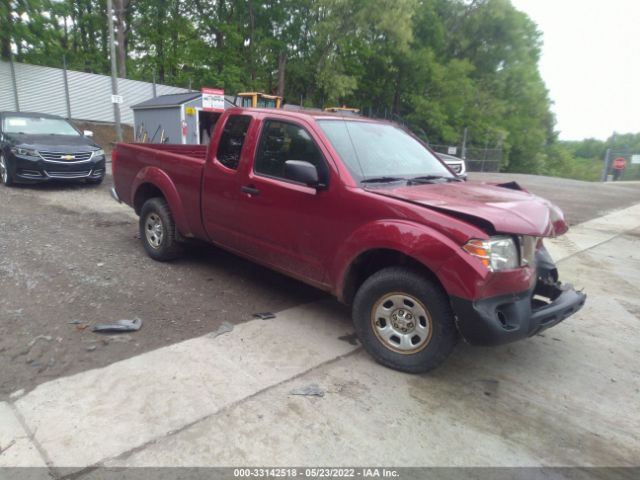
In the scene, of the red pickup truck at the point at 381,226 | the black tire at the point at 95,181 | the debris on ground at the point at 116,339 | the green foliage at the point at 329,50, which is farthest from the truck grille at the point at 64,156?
the green foliage at the point at 329,50

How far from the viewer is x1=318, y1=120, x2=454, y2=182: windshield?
3.73 metres

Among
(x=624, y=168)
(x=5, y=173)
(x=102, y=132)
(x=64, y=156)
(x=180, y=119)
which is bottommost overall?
(x=5, y=173)

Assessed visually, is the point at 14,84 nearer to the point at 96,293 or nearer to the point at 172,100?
the point at 172,100

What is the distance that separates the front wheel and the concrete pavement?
317 inches

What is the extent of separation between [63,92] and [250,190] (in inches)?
746

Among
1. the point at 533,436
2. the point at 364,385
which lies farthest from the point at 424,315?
the point at 533,436

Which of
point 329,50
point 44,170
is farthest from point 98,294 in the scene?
point 329,50

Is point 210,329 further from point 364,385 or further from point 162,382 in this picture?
point 364,385

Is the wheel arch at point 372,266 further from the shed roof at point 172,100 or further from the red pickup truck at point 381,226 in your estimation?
the shed roof at point 172,100

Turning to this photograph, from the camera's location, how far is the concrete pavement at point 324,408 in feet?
8.18

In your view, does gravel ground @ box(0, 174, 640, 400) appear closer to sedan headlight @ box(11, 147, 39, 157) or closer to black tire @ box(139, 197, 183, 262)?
black tire @ box(139, 197, 183, 262)

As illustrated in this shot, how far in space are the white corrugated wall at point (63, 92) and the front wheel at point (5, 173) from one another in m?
9.71

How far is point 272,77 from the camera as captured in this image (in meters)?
29.6

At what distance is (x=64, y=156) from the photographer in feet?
30.6
